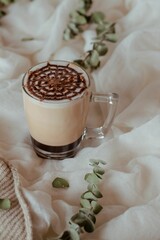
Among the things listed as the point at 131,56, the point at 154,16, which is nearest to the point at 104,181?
the point at 131,56

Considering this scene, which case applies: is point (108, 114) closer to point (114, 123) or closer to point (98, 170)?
point (114, 123)

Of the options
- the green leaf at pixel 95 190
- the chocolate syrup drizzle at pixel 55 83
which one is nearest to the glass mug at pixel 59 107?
the chocolate syrup drizzle at pixel 55 83

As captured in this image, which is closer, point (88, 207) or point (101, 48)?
point (88, 207)

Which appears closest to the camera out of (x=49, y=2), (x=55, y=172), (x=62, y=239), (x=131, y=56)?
(x=62, y=239)

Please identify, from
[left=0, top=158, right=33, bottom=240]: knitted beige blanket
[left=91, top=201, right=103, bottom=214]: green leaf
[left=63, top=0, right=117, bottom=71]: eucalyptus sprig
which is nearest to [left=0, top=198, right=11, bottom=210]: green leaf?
[left=0, top=158, right=33, bottom=240]: knitted beige blanket

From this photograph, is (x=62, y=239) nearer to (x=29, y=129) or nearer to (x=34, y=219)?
(x=34, y=219)

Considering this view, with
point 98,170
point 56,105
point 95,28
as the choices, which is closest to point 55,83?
point 56,105
